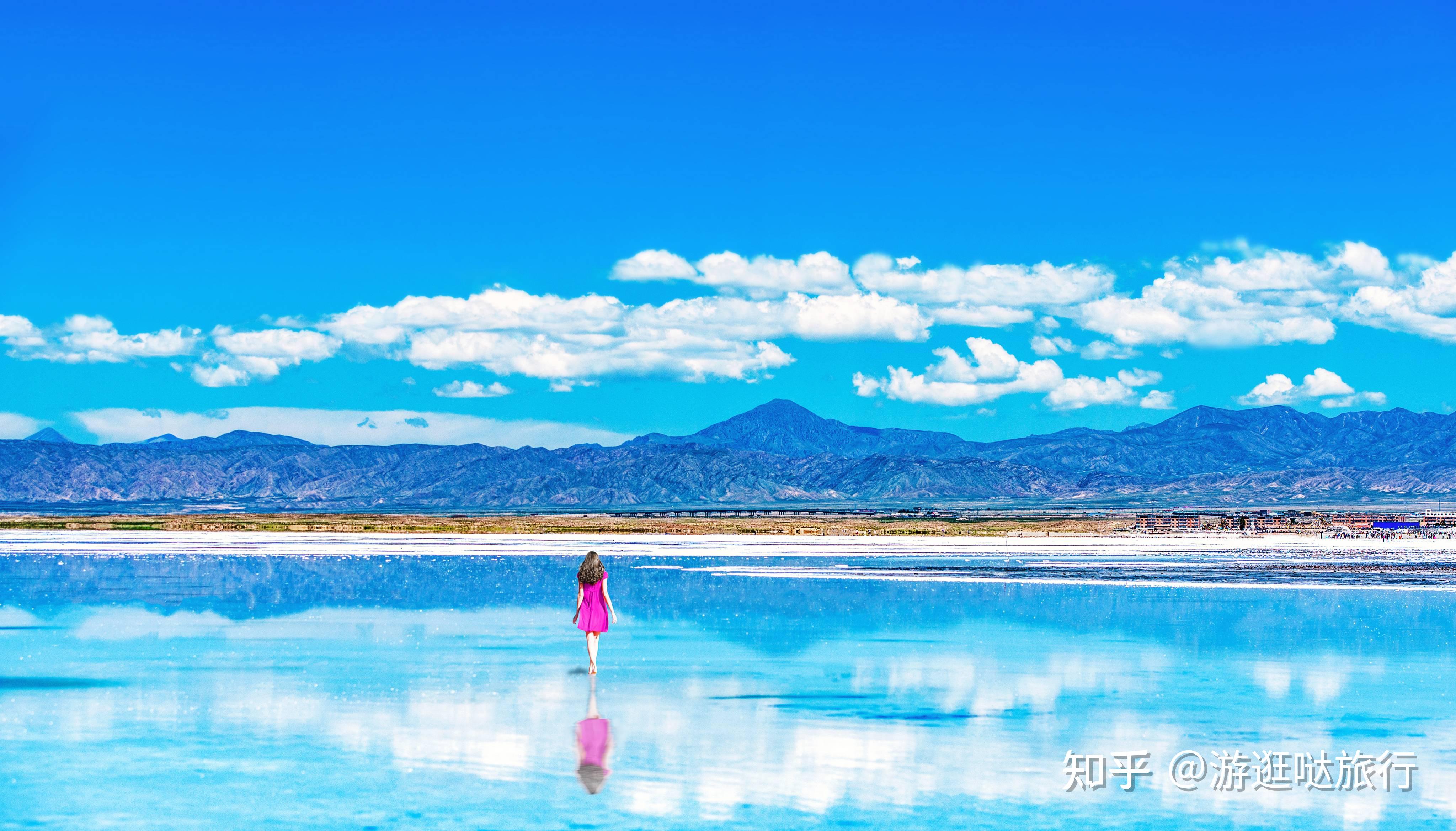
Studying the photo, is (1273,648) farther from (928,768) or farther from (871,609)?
(928,768)

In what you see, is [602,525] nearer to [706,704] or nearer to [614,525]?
[614,525]

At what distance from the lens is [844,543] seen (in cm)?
8575

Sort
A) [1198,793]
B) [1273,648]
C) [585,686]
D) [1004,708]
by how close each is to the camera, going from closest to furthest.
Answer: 1. [1198,793]
2. [1004,708]
3. [585,686]
4. [1273,648]

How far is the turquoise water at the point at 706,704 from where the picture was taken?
13750 mm

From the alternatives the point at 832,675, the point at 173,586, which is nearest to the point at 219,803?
the point at 832,675

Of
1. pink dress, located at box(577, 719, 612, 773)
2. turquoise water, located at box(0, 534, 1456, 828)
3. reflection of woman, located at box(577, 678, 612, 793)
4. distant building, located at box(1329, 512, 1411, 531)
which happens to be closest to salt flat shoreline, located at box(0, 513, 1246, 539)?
distant building, located at box(1329, 512, 1411, 531)

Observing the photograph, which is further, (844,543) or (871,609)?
(844,543)

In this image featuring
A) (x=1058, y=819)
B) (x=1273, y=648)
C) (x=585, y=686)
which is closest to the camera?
(x=1058, y=819)

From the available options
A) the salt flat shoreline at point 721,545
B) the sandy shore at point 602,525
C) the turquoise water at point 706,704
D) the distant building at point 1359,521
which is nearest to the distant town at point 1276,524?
the distant building at point 1359,521

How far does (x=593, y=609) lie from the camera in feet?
74.6

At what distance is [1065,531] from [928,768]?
4343 inches

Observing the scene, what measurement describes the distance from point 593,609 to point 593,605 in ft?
0.49

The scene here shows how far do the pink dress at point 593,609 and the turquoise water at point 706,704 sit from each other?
2.34 feet

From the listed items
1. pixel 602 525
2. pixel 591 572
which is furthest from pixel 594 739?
pixel 602 525
